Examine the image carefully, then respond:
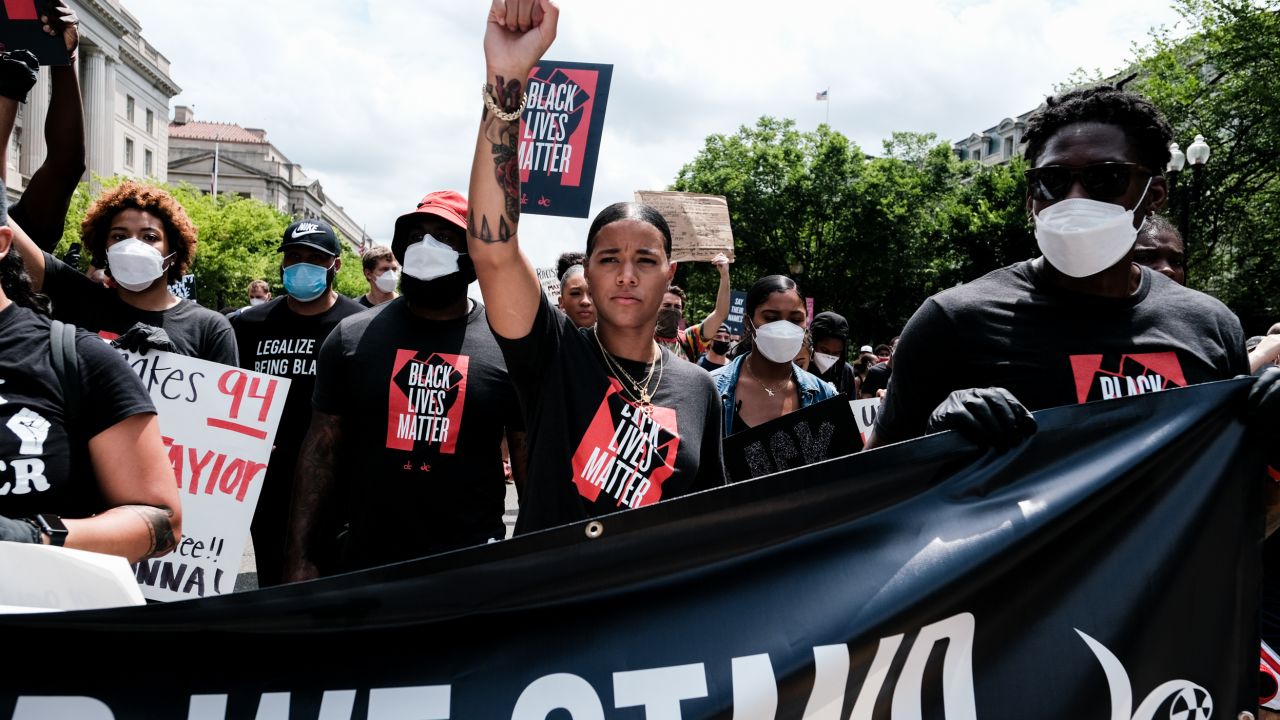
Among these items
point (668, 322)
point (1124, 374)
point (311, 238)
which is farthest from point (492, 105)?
point (668, 322)

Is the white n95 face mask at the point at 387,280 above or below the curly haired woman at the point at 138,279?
above

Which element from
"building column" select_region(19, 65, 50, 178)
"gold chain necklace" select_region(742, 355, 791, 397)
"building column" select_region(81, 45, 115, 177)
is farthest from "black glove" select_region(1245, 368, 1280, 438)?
"building column" select_region(81, 45, 115, 177)

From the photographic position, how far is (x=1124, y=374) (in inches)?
94.9

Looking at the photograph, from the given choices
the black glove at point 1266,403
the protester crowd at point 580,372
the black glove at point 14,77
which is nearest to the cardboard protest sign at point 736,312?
the protester crowd at point 580,372

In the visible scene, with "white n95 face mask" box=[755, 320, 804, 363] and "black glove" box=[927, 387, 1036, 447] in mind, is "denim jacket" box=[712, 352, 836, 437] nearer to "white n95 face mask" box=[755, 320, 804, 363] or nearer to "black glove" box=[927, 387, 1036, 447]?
"white n95 face mask" box=[755, 320, 804, 363]

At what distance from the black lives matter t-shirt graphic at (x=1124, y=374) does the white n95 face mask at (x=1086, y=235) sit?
0.71 feet

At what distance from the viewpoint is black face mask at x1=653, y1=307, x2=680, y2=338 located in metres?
7.87

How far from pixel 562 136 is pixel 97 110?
62610mm

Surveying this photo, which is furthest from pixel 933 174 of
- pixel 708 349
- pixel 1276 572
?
pixel 1276 572

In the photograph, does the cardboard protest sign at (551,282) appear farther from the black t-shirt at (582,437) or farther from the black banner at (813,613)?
the black banner at (813,613)

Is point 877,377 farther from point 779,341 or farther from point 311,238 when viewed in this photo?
point 311,238

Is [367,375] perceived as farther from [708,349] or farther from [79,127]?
[708,349]

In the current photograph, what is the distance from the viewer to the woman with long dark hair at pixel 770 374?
194 inches

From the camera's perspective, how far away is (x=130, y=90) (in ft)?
223
